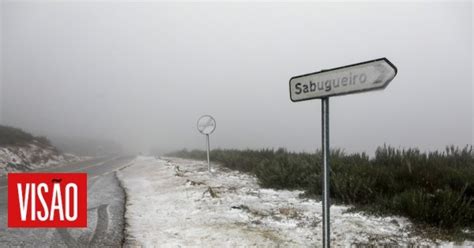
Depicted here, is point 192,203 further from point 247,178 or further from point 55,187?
point 247,178

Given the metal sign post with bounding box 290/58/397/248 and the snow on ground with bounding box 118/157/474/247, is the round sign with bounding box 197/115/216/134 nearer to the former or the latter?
the snow on ground with bounding box 118/157/474/247

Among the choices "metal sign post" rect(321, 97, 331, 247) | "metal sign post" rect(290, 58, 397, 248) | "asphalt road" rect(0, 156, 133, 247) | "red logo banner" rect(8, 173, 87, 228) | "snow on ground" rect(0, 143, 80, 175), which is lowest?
"snow on ground" rect(0, 143, 80, 175)

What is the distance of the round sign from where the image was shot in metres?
10.9

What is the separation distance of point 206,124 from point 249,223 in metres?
6.95

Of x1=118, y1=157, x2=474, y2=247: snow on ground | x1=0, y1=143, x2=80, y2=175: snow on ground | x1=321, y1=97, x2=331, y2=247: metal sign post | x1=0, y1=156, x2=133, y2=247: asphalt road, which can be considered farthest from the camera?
x1=0, y1=143, x2=80, y2=175: snow on ground

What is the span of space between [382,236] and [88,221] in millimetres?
4075

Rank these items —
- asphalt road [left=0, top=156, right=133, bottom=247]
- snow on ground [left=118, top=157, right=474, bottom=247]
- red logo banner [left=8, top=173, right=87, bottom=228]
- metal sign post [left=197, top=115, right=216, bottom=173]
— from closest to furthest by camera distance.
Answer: snow on ground [left=118, top=157, right=474, bottom=247] < asphalt road [left=0, top=156, right=133, bottom=247] < red logo banner [left=8, top=173, right=87, bottom=228] < metal sign post [left=197, top=115, right=216, bottom=173]

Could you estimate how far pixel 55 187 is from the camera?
14.8 feet

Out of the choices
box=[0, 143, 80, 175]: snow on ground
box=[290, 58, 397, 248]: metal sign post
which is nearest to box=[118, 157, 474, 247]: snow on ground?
box=[290, 58, 397, 248]: metal sign post

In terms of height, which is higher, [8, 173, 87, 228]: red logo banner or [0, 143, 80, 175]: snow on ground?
[8, 173, 87, 228]: red logo banner

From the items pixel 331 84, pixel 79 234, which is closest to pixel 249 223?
pixel 79 234

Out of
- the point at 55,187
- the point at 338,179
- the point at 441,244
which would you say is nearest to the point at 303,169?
the point at 338,179

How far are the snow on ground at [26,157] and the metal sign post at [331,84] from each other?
53.5ft

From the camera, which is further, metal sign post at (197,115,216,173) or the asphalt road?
metal sign post at (197,115,216,173)
